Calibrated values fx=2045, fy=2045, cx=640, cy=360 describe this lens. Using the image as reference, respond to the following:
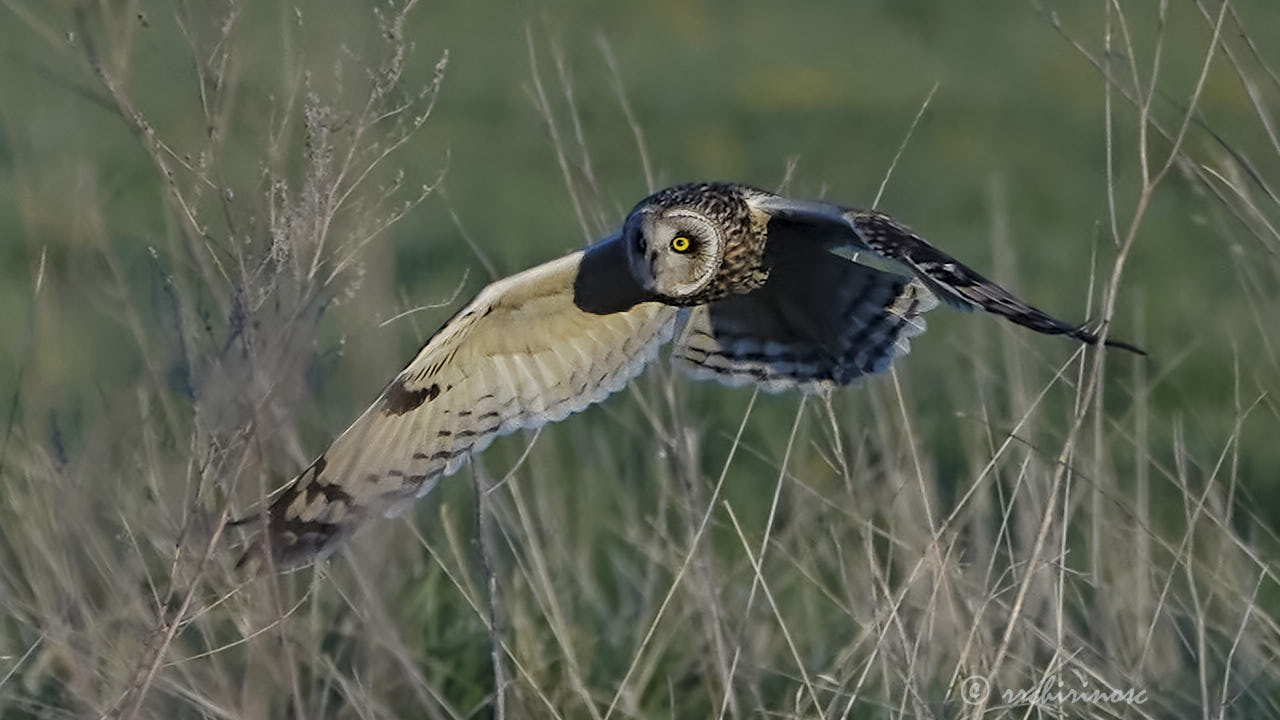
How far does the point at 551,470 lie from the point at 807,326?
98cm

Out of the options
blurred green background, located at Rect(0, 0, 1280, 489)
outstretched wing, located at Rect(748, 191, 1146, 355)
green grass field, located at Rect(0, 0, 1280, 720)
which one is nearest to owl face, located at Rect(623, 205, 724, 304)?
green grass field, located at Rect(0, 0, 1280, 720)

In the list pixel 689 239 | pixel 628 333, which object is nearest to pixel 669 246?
pixel 689 239

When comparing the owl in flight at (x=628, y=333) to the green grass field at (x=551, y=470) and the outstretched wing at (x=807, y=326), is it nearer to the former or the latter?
the outstretched wing at (x=807, y=326)

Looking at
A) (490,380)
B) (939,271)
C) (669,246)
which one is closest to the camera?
(939,271)

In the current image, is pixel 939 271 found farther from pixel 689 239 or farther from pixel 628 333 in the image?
pixel 628 333

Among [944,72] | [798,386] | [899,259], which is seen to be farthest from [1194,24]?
[899,259]

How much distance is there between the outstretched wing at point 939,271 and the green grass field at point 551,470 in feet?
0.44

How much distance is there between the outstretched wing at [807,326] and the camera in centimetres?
488

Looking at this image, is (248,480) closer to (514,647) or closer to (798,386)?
(514,647)

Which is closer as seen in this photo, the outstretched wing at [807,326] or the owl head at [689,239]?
the owl head at [689,239]

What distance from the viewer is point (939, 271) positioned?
12.0 feet

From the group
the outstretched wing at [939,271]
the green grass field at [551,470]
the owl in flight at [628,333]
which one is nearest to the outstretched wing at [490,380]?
the owl in flight at [628,333]

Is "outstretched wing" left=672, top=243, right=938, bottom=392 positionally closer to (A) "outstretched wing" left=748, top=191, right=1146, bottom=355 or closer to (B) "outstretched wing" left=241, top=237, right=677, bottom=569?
(B) "outstretched wing" left=241, top=237, right=677, bottom=569

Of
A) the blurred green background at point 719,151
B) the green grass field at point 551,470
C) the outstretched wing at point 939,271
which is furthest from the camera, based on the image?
the blurred green background at point 719,151
